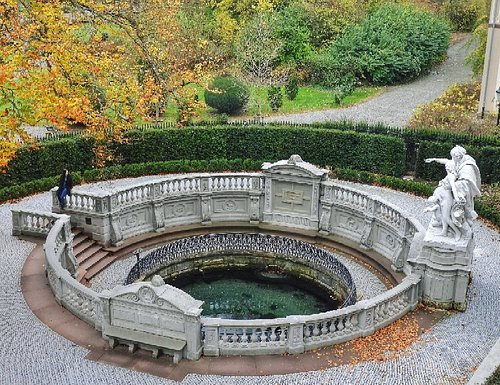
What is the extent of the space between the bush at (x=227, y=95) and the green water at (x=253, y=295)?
63.5 ft

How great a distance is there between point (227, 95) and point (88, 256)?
20930 millimetres

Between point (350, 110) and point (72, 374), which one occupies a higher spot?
point (350, 110)

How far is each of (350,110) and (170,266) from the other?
2317 centimetres

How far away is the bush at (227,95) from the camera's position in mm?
40750

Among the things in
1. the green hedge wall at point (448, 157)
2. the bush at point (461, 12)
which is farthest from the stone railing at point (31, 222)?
the bush at point (461, 12)

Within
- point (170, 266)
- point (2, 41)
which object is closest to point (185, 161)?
point (170, 266)

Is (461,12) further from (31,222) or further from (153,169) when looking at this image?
(31,222)

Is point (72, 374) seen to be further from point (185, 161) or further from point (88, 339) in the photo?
point (185, 161)

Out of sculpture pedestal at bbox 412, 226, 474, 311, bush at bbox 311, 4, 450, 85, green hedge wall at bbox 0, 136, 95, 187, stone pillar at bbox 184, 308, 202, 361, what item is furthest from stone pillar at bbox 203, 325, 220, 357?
bush at bbox 311, 4, 450, 85

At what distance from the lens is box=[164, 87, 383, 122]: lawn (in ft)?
138

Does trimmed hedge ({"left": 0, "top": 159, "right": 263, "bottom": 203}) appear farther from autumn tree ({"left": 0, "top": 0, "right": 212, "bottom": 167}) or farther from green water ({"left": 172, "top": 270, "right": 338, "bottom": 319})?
green water ({"left": 172, "top": 270, "right": 338, "bottom": 319})

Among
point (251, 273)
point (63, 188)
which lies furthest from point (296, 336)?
point (63, 188)

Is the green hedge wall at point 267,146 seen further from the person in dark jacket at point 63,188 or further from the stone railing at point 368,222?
the person in dark jacket at point 63,188

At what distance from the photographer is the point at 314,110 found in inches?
1679
